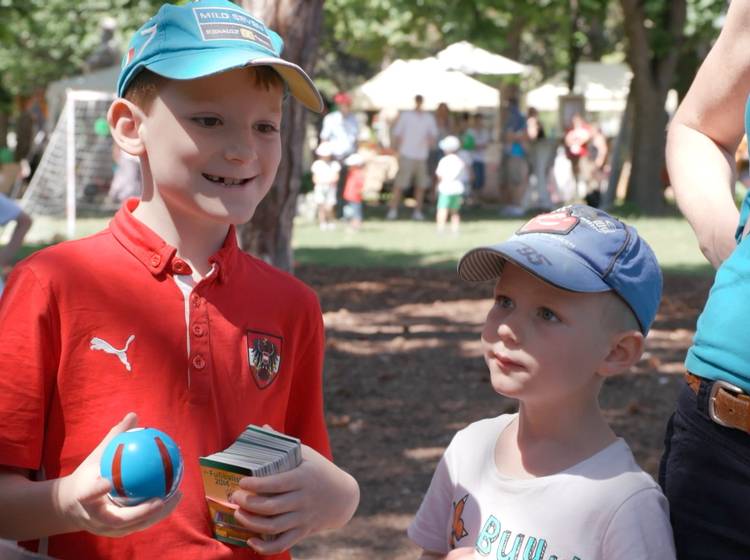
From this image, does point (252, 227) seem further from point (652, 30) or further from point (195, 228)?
point (652, 30)

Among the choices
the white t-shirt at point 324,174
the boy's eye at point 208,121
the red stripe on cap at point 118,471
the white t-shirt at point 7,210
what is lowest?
the white t-shirt at point 324,174

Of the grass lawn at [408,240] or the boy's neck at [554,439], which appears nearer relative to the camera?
the boy's neck at [554,439]

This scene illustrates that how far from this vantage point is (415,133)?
23.5m

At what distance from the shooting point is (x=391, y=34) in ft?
130

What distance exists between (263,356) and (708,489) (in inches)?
37.2

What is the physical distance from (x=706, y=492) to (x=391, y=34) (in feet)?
124

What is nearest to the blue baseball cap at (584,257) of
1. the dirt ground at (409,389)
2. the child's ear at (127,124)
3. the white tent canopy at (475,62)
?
the child's ear at (127,124)

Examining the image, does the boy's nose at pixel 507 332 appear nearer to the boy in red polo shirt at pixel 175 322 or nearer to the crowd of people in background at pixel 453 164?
the boy in red polo shirt at pixel 175 322

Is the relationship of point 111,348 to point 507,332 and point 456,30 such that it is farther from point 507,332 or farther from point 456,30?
point 456,30

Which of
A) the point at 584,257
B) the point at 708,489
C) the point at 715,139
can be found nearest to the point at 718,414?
the point at 708,489

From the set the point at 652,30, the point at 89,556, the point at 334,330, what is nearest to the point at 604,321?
the point at 89,556

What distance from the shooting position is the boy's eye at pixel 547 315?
2633 mm

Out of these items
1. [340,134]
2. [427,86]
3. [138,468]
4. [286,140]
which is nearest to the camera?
[138,468]

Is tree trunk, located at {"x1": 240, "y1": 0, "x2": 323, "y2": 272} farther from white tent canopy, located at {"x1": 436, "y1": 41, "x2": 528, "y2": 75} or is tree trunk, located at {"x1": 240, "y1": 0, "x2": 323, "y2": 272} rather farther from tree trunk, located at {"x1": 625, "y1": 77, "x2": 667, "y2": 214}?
white tent canopy, located at {"x1": 436, "y1": 41, "x2": 528, "y2": 75}
